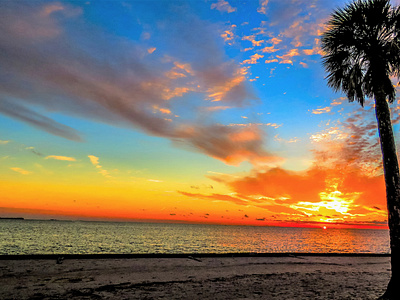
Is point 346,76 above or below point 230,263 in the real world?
above

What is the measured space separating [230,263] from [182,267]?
362 centimetres

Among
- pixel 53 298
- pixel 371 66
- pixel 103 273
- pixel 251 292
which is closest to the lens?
pixel 53 298

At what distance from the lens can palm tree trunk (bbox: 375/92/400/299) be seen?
8.10 meters

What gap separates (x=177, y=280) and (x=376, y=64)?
1203 centimetres

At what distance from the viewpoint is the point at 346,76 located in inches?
456

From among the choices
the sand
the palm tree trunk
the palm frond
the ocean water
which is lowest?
the ocean water

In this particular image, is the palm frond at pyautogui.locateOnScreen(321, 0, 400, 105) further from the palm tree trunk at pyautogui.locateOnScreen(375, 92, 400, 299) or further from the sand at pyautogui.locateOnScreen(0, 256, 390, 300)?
the sand at pyautogui.locateOnScreen(0, 256, 390, 300)

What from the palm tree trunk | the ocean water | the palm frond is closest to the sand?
the palm tree trunk

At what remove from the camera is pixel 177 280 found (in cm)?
1055

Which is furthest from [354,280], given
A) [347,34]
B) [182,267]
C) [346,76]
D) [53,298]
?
[53,298]

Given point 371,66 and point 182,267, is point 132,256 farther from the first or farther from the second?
point 371,66

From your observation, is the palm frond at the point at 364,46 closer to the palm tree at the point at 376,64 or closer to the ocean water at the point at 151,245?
the palm tree at the point at 376,64

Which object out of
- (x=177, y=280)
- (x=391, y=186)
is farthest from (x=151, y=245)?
(x=391, y=186)

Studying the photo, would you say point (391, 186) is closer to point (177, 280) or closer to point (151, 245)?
point (177, 280)
